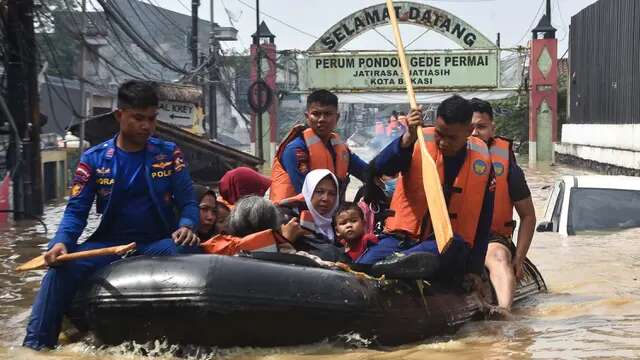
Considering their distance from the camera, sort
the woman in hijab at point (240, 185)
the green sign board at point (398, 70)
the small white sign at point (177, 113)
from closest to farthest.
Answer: the woman in hijab at point (240, 185) → the small white sign at point (177, 113) → the green sign board at point (398, 70)

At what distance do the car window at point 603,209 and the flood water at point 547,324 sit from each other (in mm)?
141

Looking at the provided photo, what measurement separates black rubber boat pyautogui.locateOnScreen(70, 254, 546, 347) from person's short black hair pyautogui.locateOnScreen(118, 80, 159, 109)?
79 centimetres

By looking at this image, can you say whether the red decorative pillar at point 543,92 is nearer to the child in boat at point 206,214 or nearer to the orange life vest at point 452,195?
the child in boat at point 206,214

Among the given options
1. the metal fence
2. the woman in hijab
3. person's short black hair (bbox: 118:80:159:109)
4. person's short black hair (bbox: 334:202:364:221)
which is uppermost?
the metal fence

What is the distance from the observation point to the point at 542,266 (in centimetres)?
954

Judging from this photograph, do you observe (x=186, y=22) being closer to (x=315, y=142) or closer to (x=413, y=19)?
(x=413, y=19)

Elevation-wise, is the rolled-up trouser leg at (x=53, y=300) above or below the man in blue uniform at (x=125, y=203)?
below

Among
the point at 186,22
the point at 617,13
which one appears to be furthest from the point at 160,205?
the point at 186,22

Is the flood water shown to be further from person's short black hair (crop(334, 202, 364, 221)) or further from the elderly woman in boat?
person's short black hair (crop(334, 202, 364, 221))

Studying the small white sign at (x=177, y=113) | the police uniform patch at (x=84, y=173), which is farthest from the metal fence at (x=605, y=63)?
the police uniform patch at (x=84, y=173)

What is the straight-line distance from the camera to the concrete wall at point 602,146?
815 inches

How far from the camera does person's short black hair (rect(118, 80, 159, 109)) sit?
5.32 meters

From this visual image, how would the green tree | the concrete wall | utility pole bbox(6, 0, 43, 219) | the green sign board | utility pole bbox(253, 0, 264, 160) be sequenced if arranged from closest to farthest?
utility pole bbox(6, 0, 43, 219) → the concrete wall → utility pole bbox(253, 0, 264, 160) → the green sign board → the green tree

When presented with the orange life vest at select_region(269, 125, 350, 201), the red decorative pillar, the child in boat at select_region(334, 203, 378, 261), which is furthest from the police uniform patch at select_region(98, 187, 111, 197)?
the red decorative pillar
